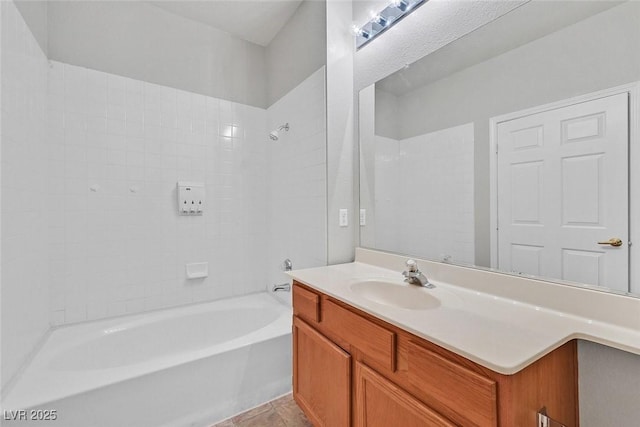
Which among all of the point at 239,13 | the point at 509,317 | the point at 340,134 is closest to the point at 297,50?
the point at 239,13

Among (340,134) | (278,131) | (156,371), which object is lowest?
(156,371)

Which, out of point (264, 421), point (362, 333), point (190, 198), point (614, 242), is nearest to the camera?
point (614, 242)

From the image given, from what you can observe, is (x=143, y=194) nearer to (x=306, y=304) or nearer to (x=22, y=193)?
(x=22, y=193)

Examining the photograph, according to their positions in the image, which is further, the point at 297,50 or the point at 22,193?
the point at 297,50

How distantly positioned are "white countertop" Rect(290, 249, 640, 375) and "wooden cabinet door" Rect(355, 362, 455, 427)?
227 millimetres

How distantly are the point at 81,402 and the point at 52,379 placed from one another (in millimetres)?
226

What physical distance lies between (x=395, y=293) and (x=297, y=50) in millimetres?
1907

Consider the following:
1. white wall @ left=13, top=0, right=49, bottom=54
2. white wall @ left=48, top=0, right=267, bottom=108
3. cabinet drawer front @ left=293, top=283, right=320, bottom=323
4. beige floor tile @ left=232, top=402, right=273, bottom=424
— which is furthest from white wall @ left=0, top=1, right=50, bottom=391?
cabinet drawer front @ left=293, top=283, right=320, bottom=323

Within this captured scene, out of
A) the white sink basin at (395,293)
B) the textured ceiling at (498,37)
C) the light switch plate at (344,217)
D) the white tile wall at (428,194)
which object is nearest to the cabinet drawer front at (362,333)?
the white sink basin at (395,293)

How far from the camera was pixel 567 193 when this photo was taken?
3.19 feet

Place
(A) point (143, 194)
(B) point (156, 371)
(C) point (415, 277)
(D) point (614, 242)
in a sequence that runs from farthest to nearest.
Answer: (A) point (143, 194), (B) point (156, 371), (C) point (415, 277), (D) point (614, 242)

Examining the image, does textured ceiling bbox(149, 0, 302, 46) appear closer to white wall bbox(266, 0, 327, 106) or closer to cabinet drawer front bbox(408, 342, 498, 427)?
white wall bbox(266, 0, 327, 106)

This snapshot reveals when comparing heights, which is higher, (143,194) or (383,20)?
(383,20)

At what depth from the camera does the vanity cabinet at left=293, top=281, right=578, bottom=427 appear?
0.68m
